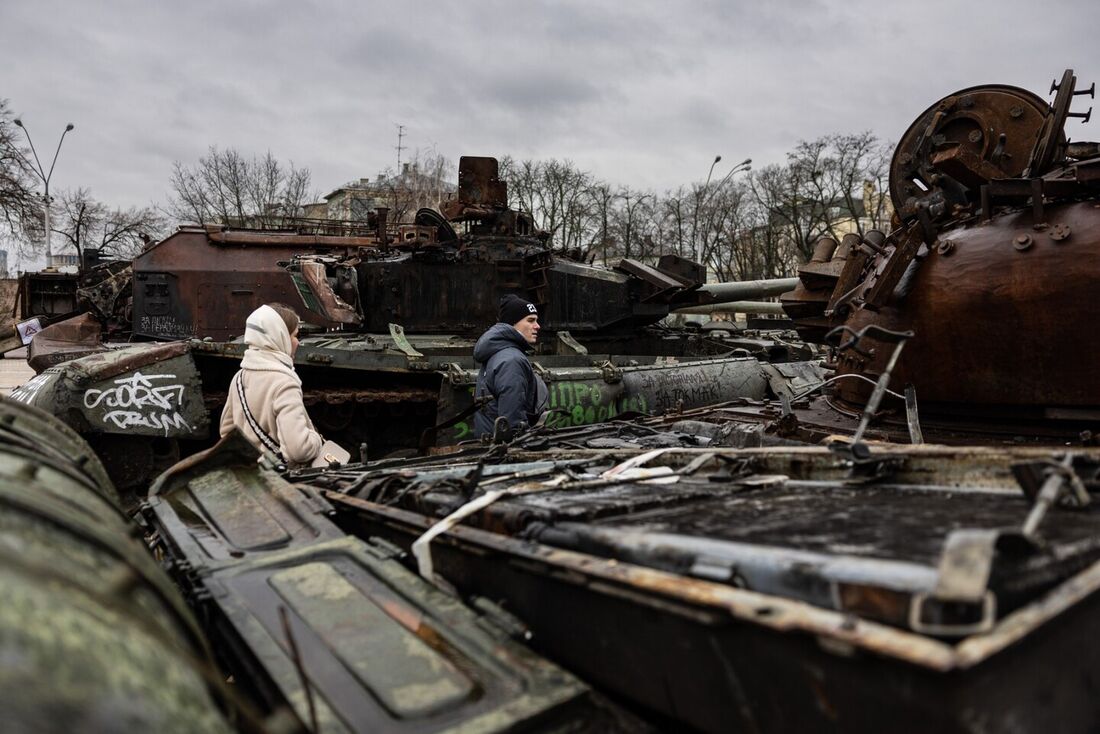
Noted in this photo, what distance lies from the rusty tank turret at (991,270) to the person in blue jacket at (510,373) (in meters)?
1.90

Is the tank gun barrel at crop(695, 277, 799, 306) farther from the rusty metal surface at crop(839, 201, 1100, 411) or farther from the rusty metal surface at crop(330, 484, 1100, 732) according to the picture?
the rusty metal surface at crop(330, 484, 1100, 732)

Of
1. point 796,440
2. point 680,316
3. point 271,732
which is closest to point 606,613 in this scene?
point 271,732

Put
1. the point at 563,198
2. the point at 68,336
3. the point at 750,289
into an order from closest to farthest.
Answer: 1. the point at 750,289
2. the point at 68,336
3. the point at 563,198

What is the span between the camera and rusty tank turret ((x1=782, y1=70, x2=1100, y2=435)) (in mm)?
3535

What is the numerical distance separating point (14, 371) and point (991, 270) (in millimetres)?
23174

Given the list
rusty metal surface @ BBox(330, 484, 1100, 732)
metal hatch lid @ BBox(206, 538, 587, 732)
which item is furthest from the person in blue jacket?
rusty metal surface @ BBox(330, 484, 1100, 732)

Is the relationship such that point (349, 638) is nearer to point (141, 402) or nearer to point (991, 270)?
point (991, 270)

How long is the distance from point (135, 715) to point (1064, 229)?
3949 millimetres

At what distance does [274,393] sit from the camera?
441 cm

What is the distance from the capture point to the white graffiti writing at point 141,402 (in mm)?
6934

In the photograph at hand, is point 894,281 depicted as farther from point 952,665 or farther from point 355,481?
point 952,665

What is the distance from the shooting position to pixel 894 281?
414 centimetres

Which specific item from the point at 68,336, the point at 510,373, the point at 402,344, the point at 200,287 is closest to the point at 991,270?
the point at 510,373

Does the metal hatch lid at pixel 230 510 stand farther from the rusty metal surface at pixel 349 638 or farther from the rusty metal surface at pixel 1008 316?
the rusty metal surface at pixel 1008 316
